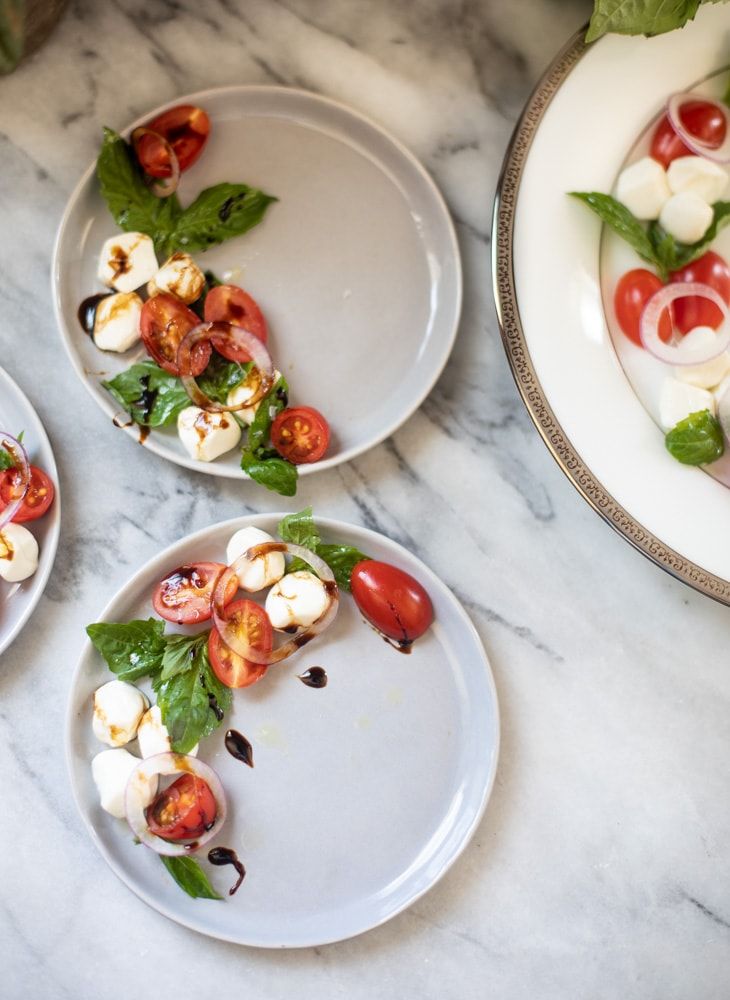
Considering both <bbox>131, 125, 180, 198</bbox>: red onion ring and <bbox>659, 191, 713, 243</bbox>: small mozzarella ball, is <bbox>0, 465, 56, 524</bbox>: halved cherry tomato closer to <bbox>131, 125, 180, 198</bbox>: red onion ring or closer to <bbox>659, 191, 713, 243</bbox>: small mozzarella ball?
<bbox>131, 125, 180, 198</bbox>: red onion ring

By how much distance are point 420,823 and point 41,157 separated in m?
1.01

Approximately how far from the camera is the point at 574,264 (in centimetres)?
117

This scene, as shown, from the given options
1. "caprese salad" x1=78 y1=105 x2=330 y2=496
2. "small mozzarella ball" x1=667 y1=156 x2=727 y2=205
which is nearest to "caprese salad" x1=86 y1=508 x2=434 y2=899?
"caprese salad" x1=78 y1=105 x2=330 y2=496

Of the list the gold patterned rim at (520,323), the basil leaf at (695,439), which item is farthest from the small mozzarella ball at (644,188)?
the basil leaf at (695,439)

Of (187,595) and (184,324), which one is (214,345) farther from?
(187,595)

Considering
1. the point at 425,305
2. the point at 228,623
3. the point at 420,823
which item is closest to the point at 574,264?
the point at 425,305

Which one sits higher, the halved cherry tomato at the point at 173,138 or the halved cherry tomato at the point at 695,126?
the halved cherry tomato at the point at 173,138

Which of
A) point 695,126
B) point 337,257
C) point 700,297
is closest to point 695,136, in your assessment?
point 695,126

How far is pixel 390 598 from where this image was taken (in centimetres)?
115

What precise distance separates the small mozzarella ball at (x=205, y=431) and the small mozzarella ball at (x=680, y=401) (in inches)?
21.6

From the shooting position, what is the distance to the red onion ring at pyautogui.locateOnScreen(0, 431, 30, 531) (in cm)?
110

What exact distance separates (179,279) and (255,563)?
0.37 meters

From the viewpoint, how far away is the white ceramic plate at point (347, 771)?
1173mm

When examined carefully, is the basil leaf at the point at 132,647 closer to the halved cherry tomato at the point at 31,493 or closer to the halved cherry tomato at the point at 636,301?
the halved cherry tomato at the point at 31,493
